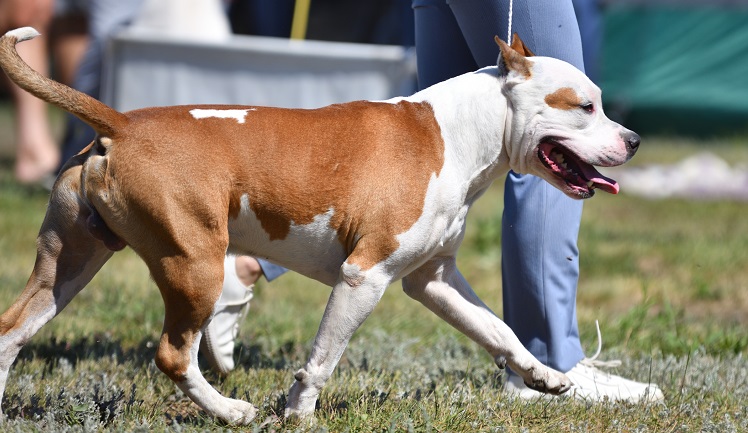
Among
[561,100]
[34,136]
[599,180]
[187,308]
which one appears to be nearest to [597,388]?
[599,180]

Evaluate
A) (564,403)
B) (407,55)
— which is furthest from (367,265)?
(407,55)

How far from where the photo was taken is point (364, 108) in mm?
2943

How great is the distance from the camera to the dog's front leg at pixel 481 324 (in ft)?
10.2

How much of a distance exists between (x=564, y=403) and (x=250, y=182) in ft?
4.04

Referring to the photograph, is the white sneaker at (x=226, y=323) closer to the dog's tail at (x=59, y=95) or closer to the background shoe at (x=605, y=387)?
the dog's tail at (x=59, y=95)

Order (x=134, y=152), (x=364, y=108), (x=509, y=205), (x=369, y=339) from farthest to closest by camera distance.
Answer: (x=369, y=339), (x=509, y=205), (x=364, y=108), (x=134, y=152)

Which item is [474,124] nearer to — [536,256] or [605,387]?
[536,256]

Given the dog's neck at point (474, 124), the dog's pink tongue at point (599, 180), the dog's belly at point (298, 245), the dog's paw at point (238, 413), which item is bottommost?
the dog's paw at point (238, 413)

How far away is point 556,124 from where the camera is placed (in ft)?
9.56

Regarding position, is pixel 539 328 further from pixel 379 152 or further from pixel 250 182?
pixel 250 182

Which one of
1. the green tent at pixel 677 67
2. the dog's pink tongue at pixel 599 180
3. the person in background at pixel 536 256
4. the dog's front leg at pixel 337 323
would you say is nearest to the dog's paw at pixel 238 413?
the dog's front leg at pixel 337 323

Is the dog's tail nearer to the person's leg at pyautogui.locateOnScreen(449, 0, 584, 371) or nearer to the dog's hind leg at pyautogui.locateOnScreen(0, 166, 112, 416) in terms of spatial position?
the dog's hind leg at pyautogui.locateOnScreen(0, 166, 112, 416)

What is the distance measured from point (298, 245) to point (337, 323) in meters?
0.24

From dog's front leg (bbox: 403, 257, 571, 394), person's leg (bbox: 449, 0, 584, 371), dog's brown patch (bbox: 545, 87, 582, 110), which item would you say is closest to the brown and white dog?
dog's brown patch (bbox: 545, 87, 582, 110)
